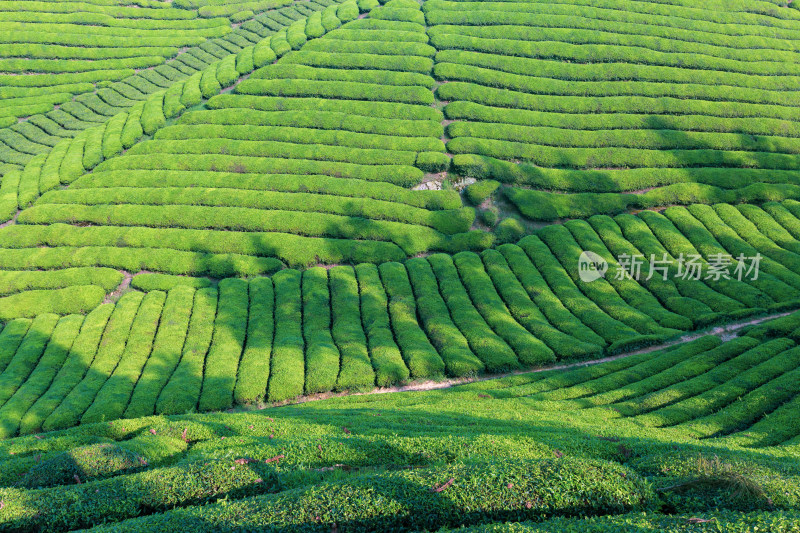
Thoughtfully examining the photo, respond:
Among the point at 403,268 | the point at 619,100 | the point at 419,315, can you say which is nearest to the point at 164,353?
the point at 419,315

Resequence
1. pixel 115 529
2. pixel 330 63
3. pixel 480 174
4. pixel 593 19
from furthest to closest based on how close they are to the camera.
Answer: pixel 593 19
pixel 330 63
pixel 480 174
pixel 115 529

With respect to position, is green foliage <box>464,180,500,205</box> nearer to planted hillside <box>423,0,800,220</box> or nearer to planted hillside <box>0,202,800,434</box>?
planted hillside <box>423,0,800,220</box>

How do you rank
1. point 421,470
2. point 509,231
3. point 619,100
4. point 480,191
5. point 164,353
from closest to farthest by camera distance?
point 421,470 < point 164,353 < point 509,231 < point 480,191 < point 619,100

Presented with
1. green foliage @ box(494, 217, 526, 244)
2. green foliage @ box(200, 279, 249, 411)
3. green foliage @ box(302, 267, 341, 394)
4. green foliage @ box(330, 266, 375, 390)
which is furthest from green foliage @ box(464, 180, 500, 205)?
green foliage @ box(200, 279, 249, 411)

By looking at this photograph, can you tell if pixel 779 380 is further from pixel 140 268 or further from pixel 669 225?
pixel 140 268

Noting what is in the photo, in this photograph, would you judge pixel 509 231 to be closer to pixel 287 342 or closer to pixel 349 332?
pixel 349 332

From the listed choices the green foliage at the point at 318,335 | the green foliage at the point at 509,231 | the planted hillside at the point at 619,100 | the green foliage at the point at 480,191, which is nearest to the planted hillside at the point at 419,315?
the green foliage at the point at 318,335

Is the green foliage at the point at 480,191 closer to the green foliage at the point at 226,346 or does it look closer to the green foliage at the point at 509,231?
the green foliage at the point at 509,231

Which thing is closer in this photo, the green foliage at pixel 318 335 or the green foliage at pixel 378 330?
the green foliage at pixel 318 335

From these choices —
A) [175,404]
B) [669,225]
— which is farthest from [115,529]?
[669,225]
